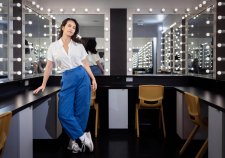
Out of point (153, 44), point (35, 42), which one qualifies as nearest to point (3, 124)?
point (35, 42)

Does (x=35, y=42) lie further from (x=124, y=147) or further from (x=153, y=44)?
(x=124, y=147)

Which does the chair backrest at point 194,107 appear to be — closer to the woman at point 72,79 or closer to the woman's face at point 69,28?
the woman at point 72,79

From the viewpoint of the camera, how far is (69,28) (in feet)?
12.1

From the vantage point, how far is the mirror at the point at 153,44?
18.7 feet

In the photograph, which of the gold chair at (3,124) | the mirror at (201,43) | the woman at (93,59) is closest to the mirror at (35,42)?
the woman at (93,59)

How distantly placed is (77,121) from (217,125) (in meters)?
1.60

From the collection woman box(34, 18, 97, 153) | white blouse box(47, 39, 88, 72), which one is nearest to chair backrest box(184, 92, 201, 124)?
woman box(34, 18, 97, 153)

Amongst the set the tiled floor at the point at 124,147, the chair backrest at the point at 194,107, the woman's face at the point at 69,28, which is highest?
the woman's face at the point at 69,28

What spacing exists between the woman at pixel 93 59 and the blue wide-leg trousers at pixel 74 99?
Result: 1.88m

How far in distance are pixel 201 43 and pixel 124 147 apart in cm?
190

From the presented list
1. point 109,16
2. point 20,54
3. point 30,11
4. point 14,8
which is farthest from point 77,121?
point 109,16

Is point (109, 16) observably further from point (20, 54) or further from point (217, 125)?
point (217, 125)

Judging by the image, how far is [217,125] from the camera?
278cm

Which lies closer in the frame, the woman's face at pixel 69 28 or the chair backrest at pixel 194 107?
the chair backrest at pixel 194 107
